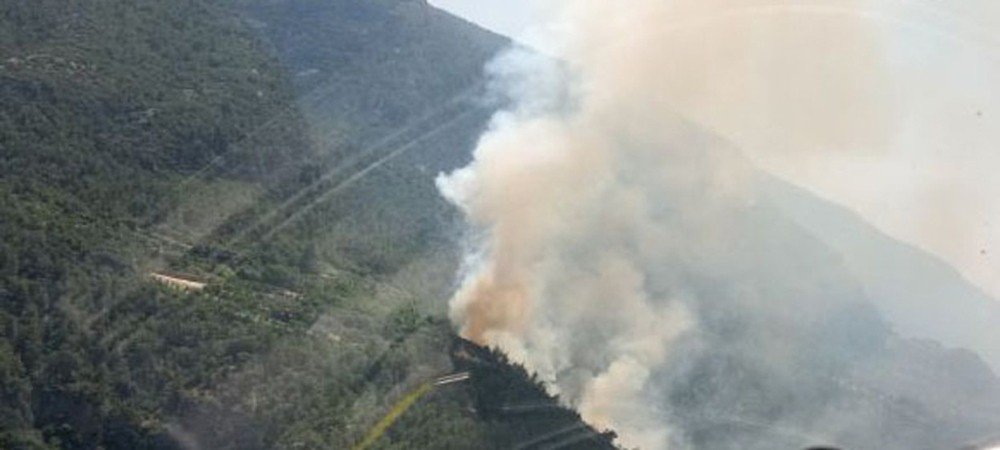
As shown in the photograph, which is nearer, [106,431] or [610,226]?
[106,431]

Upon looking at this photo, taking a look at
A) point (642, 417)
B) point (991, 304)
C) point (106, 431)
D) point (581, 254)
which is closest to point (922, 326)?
point (991, 304)

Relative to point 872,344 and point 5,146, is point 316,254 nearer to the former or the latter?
point 5,146

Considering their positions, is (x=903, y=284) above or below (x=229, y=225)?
above

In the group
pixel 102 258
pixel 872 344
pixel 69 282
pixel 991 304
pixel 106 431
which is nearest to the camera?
pixel 106 431

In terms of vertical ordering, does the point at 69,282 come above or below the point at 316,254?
below

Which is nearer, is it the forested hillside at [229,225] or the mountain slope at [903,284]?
the forested hillside at [229,225]

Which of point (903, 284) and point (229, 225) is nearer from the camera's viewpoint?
point (229, 225)

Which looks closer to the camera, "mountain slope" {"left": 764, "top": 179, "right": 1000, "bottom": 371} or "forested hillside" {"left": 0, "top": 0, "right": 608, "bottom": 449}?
"forested hillside" {"left": 0, "top": 0, "right": 608, "bottom": 449}

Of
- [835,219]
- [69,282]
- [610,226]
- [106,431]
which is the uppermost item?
[835,219]
